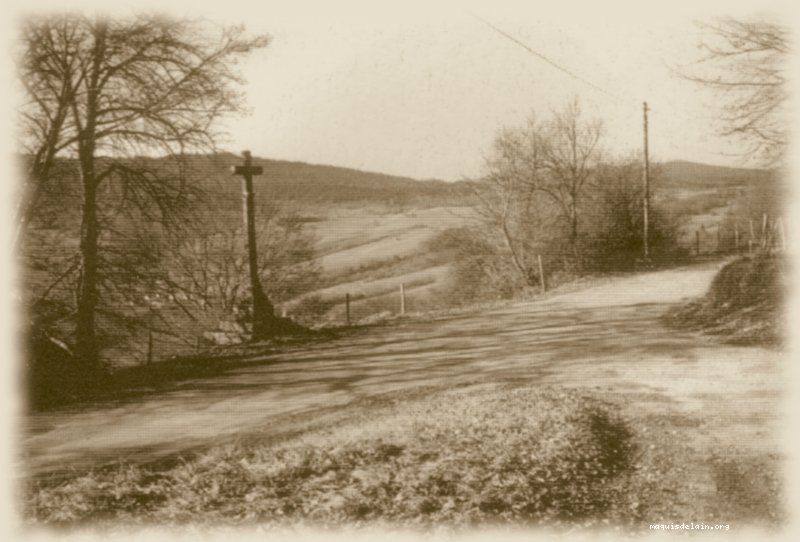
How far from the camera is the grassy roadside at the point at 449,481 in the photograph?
5719 millimetres

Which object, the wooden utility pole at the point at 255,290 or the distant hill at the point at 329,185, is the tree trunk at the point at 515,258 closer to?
the distant hill at the point at 329,185

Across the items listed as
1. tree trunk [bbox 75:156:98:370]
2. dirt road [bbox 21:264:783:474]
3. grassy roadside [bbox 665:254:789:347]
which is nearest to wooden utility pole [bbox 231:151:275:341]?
dirt road [bbox 21:264:783:474]

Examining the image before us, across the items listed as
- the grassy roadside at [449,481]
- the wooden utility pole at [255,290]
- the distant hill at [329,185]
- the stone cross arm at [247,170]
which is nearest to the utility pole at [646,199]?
the distant hill at [329,185]

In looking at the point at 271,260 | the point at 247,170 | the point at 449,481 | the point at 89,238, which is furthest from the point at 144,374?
the point at 271,260

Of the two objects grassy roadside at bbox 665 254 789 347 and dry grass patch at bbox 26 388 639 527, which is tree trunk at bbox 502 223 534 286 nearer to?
grassy roadside at bbox 665 254 789 347

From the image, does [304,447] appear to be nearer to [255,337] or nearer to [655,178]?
[255,337]

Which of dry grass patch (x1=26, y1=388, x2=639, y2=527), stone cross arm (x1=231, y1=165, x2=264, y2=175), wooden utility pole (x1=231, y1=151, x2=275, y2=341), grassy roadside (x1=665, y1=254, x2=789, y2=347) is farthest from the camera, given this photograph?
wooden utility pole (x1=231, y1=151, x2=275, y2=341)

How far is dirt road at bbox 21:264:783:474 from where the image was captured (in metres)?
8.64

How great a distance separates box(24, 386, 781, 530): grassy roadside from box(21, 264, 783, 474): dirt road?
2.64 feet

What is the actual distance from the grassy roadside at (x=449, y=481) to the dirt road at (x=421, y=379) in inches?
31.7

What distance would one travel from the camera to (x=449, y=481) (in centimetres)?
626

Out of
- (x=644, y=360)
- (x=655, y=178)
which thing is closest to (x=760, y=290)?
(x=644, y=360)

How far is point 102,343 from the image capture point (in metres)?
13.7

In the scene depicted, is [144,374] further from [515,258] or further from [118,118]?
[515,258]
